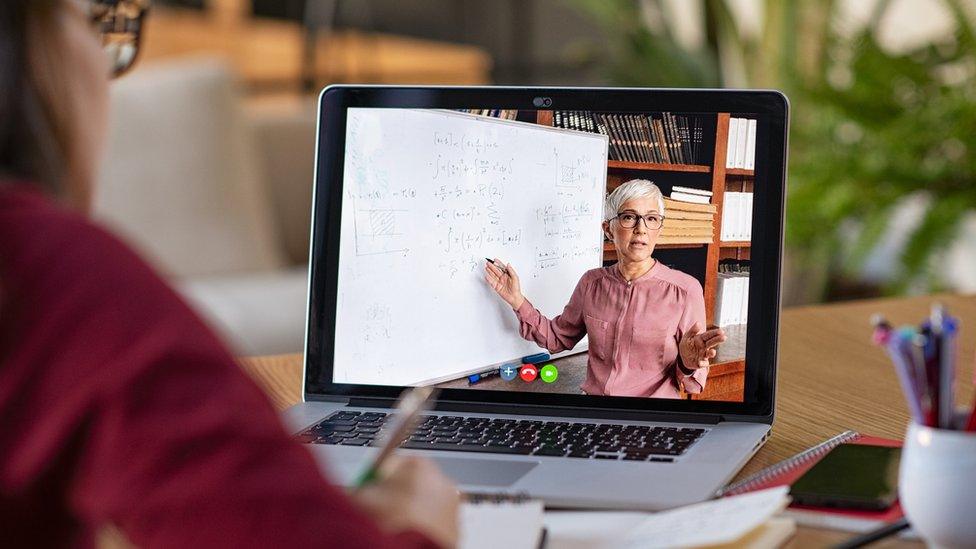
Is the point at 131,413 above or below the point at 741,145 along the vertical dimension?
below

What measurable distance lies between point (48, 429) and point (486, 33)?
14.8 ft

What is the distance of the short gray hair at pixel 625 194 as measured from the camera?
860mm

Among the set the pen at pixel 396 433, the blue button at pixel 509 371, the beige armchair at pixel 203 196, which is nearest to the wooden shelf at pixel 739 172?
the blue button at pixel 509 371

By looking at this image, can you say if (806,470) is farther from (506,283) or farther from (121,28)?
(121,28)

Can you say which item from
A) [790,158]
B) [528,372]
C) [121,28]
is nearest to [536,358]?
[528,372]

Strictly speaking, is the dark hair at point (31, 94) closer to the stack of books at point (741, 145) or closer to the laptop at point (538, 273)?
the laptop at point (538, 273)

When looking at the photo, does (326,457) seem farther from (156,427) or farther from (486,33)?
(486,33)

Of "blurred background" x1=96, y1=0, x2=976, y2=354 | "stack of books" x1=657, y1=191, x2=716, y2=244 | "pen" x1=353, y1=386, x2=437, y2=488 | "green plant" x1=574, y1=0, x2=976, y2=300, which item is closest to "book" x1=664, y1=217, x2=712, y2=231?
"stack of books" x1=657, y1=191, x2=716, y2=244

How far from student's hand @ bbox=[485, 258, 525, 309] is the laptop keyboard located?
0.10 m

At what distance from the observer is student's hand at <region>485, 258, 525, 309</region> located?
0.88 meters

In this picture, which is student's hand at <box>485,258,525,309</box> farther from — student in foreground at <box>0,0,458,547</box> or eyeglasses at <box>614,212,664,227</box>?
student in foreground at <box>0,0,458,547</box>

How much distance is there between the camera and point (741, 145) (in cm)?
86

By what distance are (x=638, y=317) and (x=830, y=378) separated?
0.95 ft

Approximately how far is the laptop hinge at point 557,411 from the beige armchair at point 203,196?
141 cm
